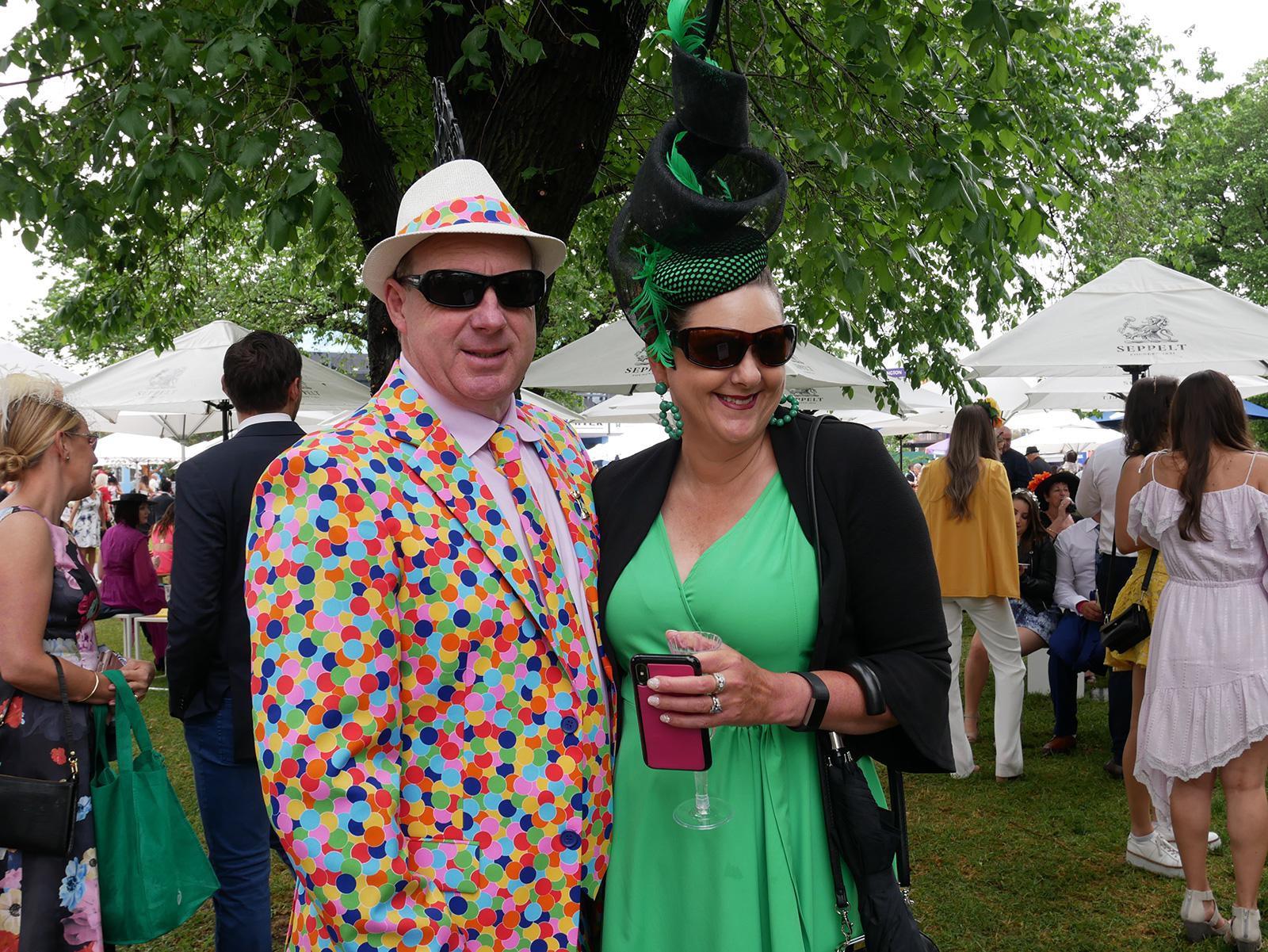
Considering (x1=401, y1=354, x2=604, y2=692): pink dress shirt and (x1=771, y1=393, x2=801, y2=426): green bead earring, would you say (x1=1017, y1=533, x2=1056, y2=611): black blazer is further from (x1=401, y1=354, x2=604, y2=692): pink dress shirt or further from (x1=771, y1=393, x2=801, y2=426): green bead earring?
(x1=401, y1=354, x2=604, y2=692): pink dress shirt

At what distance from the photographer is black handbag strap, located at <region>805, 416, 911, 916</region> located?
1868mm

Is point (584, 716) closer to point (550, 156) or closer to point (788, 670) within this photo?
point (788, 670)

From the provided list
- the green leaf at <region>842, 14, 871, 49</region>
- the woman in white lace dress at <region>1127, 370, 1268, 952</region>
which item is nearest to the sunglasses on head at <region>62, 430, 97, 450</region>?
the green leaf at <region>842, 14, 871, 49</region>

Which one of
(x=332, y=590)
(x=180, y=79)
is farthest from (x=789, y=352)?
(x=180, y=79)

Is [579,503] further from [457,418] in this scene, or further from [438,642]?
[438,642]

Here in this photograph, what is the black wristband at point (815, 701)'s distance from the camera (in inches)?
71.1

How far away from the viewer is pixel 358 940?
5.37 feet

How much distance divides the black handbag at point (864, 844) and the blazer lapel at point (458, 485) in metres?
0.56

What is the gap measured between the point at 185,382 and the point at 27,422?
431cm

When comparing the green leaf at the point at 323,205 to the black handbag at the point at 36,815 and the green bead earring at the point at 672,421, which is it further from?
the black handbag at the point at 36,815

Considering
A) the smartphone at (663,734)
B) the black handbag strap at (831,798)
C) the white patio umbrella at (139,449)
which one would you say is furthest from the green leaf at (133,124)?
the white patio umbrella at (139,449)

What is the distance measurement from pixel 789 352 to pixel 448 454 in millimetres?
687

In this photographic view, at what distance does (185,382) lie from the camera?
720cm

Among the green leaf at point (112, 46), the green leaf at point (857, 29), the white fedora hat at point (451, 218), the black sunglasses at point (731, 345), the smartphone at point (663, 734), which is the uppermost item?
the green leaf at point (857, 29)
